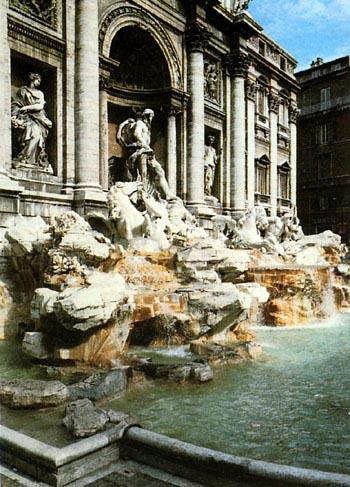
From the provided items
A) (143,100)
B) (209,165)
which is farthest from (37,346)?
(209,165)

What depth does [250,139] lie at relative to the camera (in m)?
21.4

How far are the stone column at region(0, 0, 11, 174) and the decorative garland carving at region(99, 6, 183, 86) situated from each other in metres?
3.71

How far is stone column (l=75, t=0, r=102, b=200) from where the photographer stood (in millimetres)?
12672

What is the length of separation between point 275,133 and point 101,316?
19.8m

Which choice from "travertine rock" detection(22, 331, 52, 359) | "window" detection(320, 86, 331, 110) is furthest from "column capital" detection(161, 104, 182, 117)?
"window" detection(320, 86, 331, 110)

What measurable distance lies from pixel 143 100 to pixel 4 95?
700 centimetres

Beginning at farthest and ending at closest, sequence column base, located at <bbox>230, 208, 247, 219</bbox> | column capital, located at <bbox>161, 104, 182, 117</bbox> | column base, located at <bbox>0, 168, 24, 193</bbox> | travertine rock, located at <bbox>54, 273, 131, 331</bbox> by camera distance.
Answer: column base, located at <bbox>230, 208, 247, 219</bbox>
column capital, located at <bbox>161, 104, 182, 117</bbox>
column base, located at <bbox>0, 168, 24, 193</bbox>
travertine rock, located at <bbox>54, 273, 131, 331</bbox>

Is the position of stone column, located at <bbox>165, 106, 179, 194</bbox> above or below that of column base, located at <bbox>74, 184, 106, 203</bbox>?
above

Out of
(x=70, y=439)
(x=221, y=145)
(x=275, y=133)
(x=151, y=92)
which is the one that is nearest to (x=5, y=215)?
(x=70, y=439)

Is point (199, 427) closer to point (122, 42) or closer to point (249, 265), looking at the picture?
point (249, 265)

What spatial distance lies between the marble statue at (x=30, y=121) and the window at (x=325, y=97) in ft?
78.5

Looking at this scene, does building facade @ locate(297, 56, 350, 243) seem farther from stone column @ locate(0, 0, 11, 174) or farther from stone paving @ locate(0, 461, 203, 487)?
stone paving @ locate(0, 461, 203, 487)

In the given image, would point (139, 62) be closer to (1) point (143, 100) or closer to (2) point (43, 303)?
(1) point (143, 100)

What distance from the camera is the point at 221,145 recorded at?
19.9 meters
